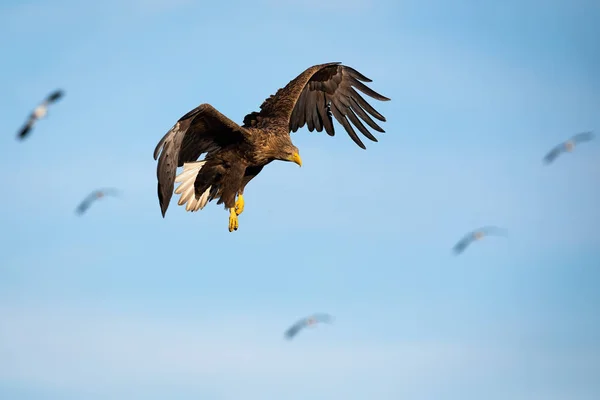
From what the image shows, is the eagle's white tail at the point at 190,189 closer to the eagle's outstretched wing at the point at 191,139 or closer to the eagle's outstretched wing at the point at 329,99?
the eagle's outstretched wing at the point at 191,139

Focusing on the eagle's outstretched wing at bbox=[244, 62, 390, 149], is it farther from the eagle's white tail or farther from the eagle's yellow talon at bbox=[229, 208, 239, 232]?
the eagle's yellow talon at bbox=[229, 208, 239, 232]

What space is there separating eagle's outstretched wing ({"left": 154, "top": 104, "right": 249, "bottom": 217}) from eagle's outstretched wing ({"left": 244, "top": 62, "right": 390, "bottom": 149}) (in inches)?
60.6

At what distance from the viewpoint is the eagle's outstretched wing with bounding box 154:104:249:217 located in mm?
10742

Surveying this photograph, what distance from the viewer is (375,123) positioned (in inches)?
556

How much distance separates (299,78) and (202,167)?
8.45 feet

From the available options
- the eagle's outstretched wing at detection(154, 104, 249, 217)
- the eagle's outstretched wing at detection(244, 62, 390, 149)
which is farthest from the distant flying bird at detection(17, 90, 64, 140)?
the eagle's outstretched wing at detection(244, 62, 390, 149)

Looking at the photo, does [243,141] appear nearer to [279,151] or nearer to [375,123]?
[279,151]

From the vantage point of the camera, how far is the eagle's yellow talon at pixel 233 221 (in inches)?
477

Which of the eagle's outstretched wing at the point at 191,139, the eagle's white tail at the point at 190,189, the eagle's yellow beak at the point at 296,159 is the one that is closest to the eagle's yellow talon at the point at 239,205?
the eagle's white tail at the point at 190,189

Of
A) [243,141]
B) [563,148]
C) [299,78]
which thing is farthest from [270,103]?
[563,148]

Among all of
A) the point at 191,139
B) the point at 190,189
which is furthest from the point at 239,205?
the point at 191,139

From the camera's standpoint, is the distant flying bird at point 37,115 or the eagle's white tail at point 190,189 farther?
the eagle's white tail at point 190,189

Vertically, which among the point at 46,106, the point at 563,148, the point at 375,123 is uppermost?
the point at 375,123

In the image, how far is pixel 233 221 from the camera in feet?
39.8
